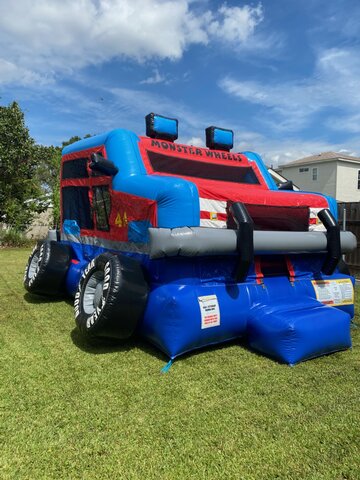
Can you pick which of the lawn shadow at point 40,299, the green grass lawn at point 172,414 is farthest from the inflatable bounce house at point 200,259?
the lawn shadow at point 40,299

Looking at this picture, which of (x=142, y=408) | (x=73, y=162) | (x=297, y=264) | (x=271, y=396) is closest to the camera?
(x=142, y=408)

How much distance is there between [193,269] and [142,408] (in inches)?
55.9

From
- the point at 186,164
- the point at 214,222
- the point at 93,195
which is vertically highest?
the point at 186,164

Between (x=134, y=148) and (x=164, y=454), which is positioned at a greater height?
(x=134, y=148)

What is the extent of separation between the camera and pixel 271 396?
290 cm

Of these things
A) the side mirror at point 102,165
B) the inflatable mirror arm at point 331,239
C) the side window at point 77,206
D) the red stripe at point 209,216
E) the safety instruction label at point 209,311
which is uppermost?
the side mirror at point 102,165

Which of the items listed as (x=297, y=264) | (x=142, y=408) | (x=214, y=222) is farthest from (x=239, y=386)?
(x=297, y=264)

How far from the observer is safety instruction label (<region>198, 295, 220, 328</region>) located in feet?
11.7

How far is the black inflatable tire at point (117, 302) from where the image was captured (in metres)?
3.57

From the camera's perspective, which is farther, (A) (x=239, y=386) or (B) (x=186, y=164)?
(B) (x=186, y=164)

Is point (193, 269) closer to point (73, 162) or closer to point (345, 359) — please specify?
point (345, 359)

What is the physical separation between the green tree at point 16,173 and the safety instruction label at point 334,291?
14054 mm

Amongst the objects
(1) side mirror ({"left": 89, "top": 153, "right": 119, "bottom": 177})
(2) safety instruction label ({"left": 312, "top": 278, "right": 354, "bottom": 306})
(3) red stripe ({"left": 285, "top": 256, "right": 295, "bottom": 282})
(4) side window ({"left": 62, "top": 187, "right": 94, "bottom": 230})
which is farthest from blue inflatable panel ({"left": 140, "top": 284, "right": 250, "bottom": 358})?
(4) side window ({"left": 62, "top": 187, "right": 94, "bottom": 230})

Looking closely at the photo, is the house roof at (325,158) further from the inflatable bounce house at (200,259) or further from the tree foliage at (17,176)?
the inflatable bounce house at (200,259)
